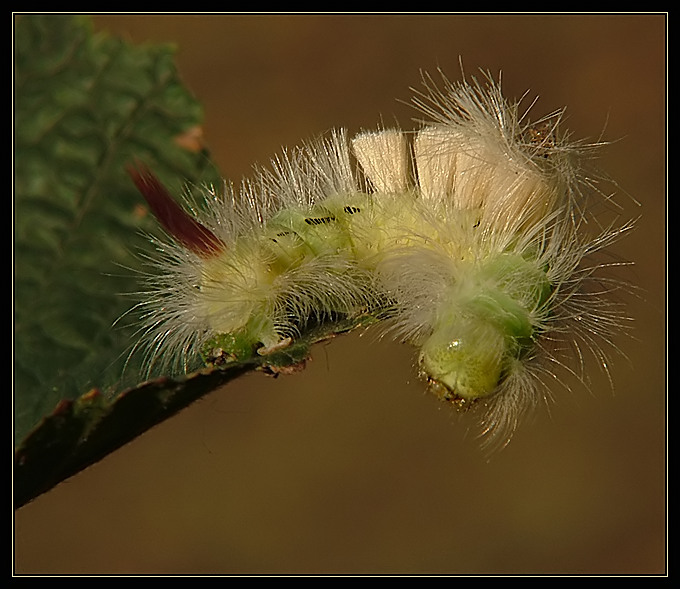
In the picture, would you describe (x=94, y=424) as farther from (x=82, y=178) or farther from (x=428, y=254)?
(x=82, y=178)

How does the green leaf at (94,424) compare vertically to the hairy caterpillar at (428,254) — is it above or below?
below

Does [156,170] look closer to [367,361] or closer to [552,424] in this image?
[367,361]

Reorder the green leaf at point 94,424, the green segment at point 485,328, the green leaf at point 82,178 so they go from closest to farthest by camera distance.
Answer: the green leaf at point 94,424
the green segment at point 485,328
the green leaf at point 82,178

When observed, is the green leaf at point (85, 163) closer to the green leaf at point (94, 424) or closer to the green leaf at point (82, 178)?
the green leaf at point (82, 178)

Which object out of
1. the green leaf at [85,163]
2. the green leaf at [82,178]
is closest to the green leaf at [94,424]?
the green leaf at [82,178]

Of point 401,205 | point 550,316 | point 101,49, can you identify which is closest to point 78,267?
point 101,49

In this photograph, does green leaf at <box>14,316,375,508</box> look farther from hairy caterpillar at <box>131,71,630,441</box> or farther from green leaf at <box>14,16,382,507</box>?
green leaf at <box>14,16,382,507</box>

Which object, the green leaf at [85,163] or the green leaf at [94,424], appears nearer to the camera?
the green leaf at [94,424]
